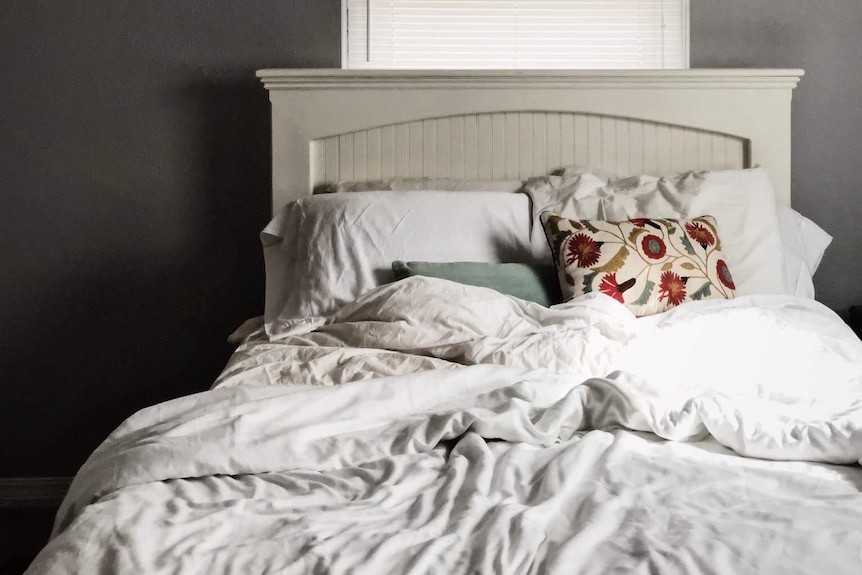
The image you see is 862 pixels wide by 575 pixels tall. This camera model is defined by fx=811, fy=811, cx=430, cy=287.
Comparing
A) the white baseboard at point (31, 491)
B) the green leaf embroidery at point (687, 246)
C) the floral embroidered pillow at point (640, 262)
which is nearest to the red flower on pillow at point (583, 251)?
the floral embroidered pillow at point (640, 262)

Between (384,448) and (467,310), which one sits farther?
(467,310)

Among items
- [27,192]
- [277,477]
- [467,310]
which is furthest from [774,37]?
[27,192]

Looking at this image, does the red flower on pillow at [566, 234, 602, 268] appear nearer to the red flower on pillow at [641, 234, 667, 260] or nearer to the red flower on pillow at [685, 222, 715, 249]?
the red flower on pillow at [641, 234, 667, 260]

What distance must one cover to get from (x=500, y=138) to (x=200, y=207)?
998 mm

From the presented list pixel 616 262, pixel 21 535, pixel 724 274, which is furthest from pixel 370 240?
pixel 21 535

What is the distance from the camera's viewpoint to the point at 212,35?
2594 millimetres

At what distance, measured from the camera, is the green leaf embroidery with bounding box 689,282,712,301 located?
1.93 metres

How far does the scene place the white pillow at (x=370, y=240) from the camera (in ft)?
6.83

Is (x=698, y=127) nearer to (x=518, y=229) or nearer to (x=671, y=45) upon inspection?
(x=671, y=45)

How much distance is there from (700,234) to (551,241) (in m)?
0.37

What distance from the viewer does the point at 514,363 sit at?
1.53m

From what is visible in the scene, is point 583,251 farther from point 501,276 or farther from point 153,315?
point 153,315

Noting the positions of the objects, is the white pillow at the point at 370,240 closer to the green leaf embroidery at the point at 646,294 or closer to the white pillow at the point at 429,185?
the white pillow at the point at 429,185

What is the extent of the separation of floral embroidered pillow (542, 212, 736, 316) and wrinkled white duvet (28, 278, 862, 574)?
0.25 meters
